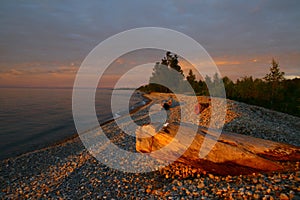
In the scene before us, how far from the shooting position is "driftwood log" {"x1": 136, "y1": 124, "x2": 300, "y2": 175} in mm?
5957

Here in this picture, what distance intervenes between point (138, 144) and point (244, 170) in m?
3.89

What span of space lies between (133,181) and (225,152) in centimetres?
362

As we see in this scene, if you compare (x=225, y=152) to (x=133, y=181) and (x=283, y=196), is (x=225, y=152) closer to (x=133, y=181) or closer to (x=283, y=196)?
(x=283, y=196)

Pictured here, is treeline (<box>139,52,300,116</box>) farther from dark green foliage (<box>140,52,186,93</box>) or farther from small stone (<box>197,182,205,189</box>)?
small stone (<box>197,182,205,189</box>)


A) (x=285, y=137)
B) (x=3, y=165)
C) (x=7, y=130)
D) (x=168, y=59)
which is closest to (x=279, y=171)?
(x=285, y=137)

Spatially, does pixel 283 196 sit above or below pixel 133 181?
above

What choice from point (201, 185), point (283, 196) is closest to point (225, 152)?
point (201, 185)

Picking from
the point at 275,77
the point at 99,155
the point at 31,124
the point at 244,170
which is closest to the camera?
the point at 244,170

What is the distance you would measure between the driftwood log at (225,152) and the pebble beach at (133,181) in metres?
0.27

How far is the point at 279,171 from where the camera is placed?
566 centimetres

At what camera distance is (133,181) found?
702 cm

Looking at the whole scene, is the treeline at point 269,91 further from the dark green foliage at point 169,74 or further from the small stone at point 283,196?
the small stone at point 283,196

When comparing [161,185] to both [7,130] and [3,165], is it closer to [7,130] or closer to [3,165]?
[3,165]

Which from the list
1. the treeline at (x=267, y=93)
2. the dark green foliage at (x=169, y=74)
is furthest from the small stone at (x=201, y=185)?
the dark green foliage at (x=169, y=74)
